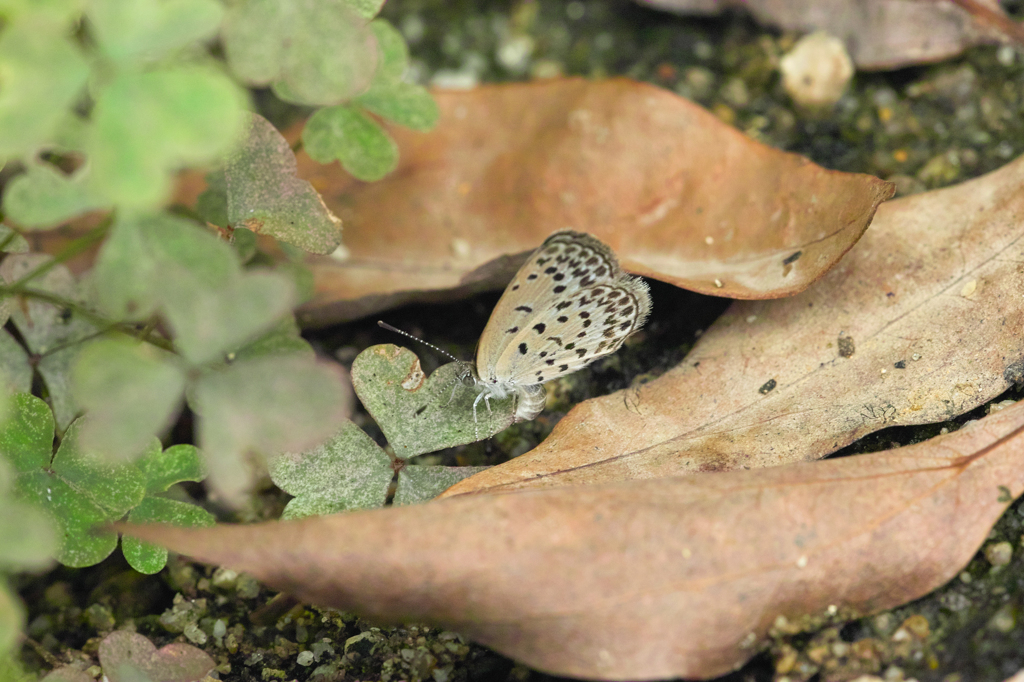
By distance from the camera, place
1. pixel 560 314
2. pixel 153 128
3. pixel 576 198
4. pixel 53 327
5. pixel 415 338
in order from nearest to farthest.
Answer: pixel 153 128 < pixel 560 314 < pixel 53 327 < pixel 415 338 < pixel 576 198

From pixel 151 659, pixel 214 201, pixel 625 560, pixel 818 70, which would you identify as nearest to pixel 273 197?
pixel 214 201

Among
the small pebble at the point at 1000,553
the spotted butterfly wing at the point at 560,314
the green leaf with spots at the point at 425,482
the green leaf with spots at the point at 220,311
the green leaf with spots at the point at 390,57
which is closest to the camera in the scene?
the green leaf with spots at the point at 220,311

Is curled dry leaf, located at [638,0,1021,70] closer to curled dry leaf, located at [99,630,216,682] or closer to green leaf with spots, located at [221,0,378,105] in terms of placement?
green leaf with spots, located at [221,0,378,105]

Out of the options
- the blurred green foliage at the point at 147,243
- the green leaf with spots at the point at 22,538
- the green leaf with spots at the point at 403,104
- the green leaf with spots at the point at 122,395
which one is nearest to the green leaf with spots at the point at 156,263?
the blurred green foliage at the point at 147,243

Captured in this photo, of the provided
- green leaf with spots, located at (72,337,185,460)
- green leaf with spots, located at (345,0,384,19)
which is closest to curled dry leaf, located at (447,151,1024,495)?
green leaf with spots, located at (72,337,185,460)

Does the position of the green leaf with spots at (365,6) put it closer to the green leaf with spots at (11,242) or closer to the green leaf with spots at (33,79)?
the green leaf with spots at (33,79)

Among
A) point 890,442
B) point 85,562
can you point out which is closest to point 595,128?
point 890,442

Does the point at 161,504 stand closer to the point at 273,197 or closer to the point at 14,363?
the point at 14,363
